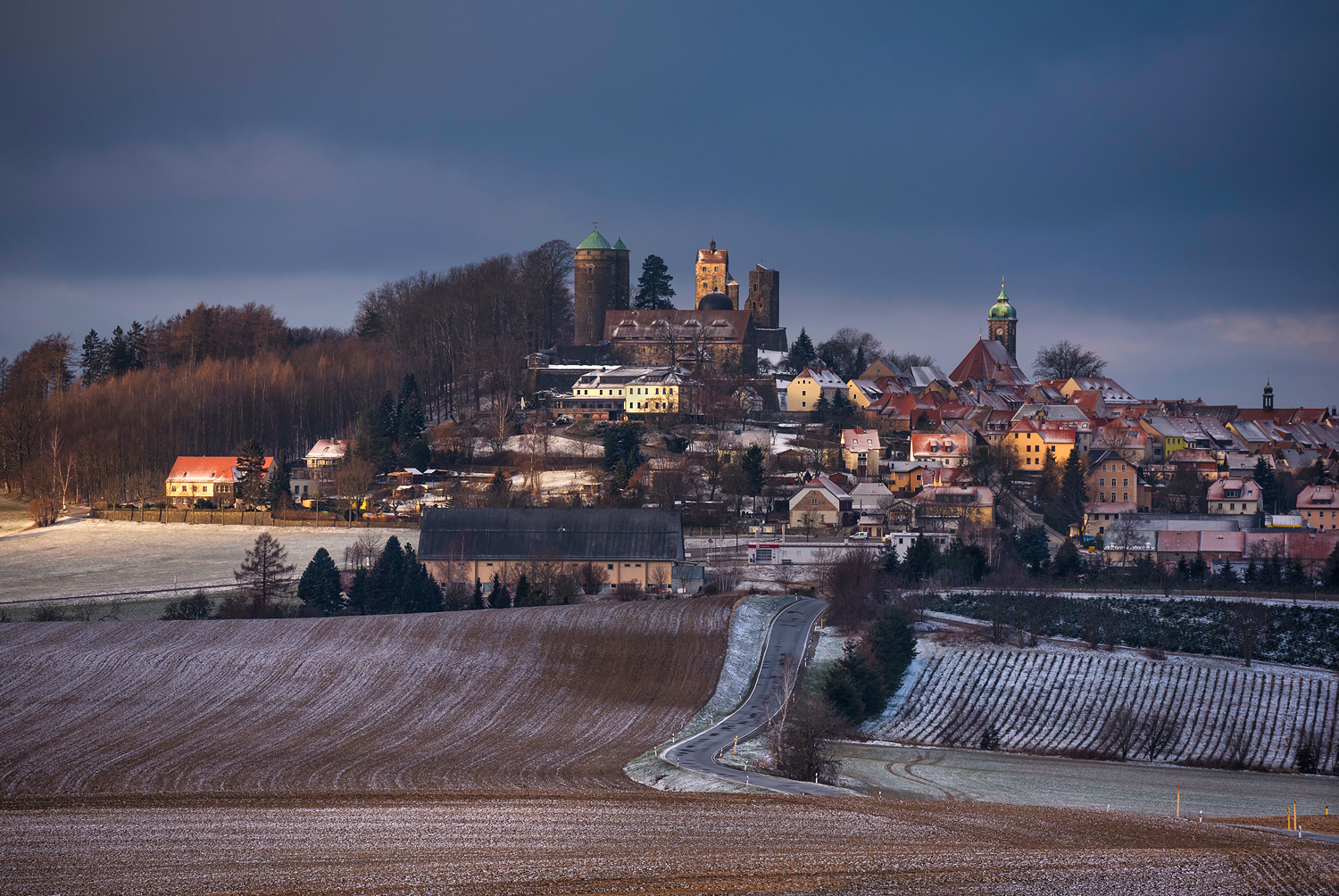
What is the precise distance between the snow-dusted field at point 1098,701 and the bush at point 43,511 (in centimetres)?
4910

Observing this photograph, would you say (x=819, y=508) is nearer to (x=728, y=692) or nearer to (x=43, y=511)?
(x=728, y=692)

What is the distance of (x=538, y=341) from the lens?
10944cm

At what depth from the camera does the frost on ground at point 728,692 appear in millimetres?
26109

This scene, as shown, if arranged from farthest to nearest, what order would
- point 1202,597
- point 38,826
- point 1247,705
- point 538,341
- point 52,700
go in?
point 538,341 → point 1202,597 → point 1247,705 → point 52,700 → point 38,826

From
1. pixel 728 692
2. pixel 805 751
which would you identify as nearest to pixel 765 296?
pixel 728 692

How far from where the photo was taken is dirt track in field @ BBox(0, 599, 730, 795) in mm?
26891

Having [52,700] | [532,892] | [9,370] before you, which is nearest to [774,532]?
[52,700]

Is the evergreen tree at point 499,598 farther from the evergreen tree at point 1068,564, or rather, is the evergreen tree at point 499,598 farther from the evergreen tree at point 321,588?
the evergreen tree at point 1068,564

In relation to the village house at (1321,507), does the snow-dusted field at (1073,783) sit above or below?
below

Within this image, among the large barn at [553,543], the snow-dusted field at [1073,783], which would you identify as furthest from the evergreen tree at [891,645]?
the large barn at [553,543]

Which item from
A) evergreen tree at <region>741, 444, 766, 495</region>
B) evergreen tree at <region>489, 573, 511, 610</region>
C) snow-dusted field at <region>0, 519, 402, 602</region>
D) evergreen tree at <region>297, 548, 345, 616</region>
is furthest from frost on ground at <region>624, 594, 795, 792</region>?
evergreen tree at <region>741, 444, 766, 495</region>

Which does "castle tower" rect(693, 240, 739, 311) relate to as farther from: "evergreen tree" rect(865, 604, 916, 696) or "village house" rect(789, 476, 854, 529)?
"evergreen tree" rect(865, 604, 916, 696)

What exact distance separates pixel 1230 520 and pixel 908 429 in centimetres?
2494

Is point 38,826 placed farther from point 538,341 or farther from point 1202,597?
point 538,341
